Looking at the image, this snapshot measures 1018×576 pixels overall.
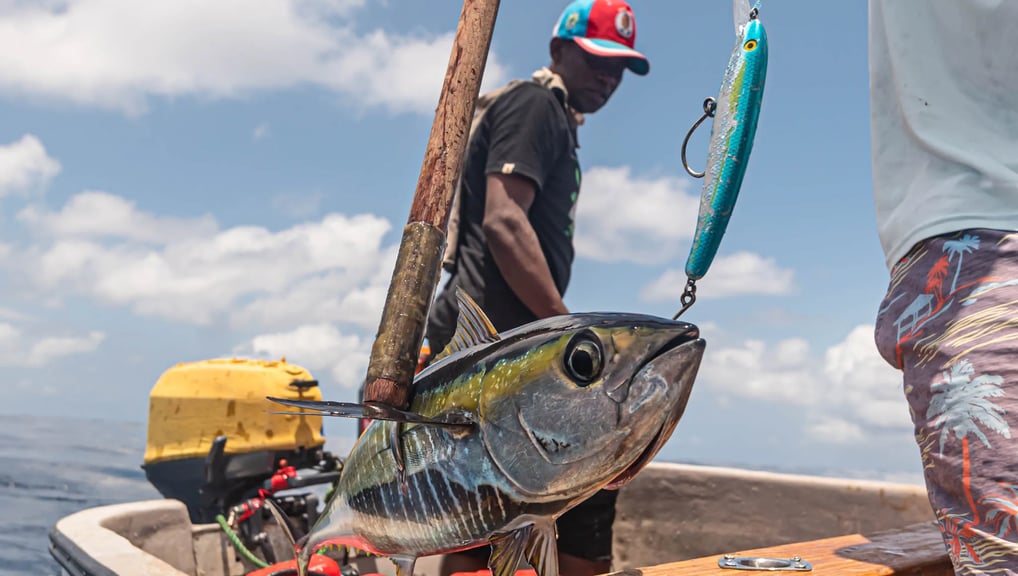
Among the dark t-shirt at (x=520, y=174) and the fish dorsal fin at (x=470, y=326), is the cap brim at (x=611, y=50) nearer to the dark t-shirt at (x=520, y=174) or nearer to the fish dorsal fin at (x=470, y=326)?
the dark t-shirt at (x=520, y=174)

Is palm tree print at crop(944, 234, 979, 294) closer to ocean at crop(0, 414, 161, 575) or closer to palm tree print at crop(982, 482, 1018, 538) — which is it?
palm tree print at crop(982, 482, 1018, 538)

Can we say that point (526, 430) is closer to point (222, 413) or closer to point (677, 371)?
point (677, 371)

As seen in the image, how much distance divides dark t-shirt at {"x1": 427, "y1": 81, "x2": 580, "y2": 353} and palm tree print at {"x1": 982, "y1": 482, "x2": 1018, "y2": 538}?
1.71 meters

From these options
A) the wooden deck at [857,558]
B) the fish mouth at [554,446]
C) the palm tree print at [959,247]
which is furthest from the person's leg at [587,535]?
the fish mouth at [554,446]

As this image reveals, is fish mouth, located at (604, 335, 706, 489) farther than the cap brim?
No

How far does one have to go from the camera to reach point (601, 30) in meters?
3.51

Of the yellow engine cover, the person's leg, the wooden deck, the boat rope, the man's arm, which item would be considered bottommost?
the boat rope

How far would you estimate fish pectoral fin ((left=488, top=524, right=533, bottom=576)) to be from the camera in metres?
1.01

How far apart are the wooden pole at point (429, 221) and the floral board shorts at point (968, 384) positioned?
40.4 inches

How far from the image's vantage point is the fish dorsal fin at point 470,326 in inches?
47.7

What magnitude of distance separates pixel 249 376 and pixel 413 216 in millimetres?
3323

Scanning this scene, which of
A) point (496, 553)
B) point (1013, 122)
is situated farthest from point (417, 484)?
point (1013, 122)

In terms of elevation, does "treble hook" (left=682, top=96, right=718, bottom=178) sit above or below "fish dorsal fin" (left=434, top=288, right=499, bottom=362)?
above

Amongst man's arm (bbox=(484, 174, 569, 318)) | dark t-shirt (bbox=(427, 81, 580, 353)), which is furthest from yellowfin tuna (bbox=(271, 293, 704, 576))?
dark t-shirt (bbox=(427, 81, 580, 353))
